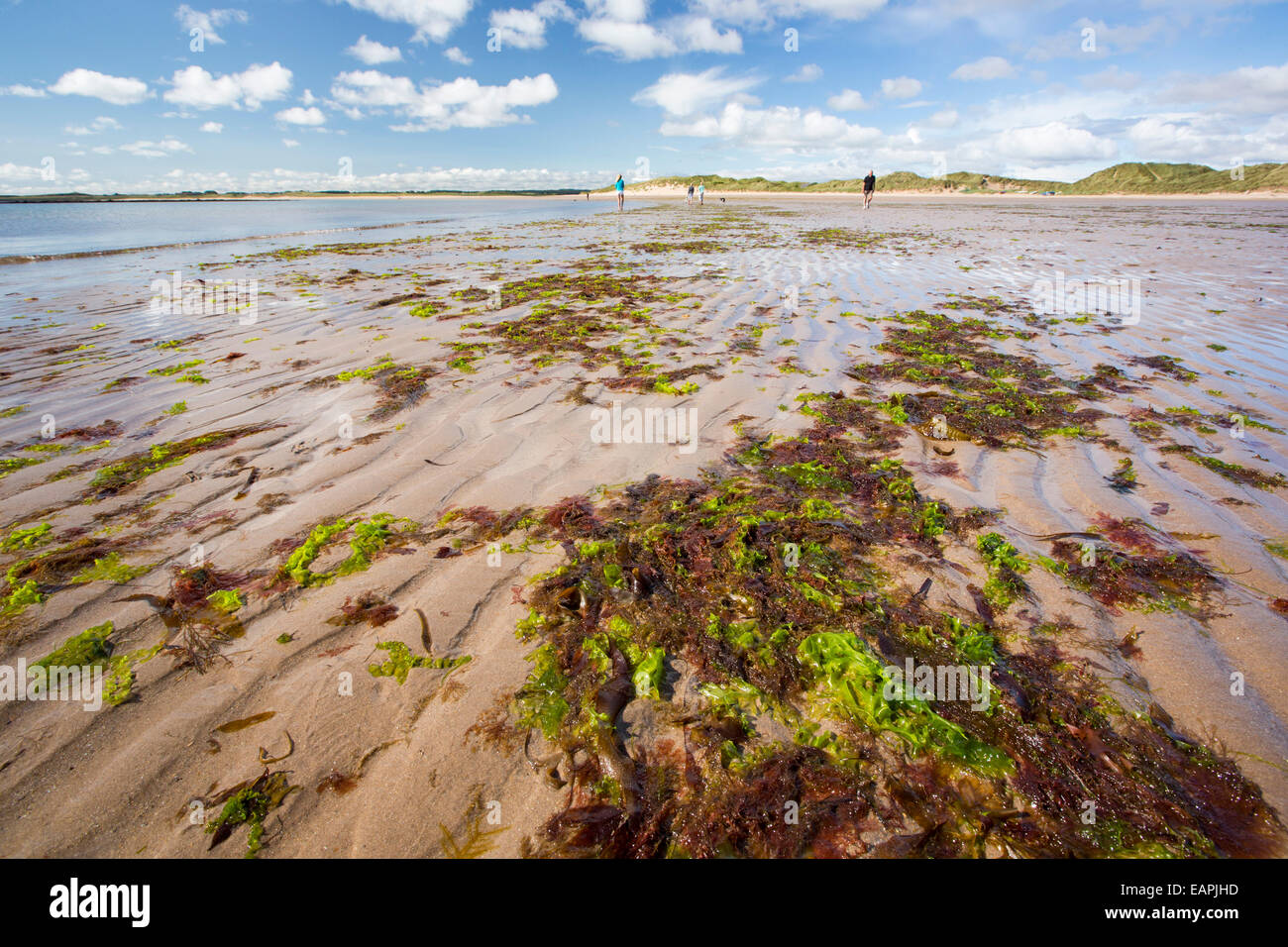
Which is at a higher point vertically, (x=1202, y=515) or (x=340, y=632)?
(x=1202, y=515)

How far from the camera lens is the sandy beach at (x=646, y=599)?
200 centimetres

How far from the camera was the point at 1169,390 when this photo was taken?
571 centimetres

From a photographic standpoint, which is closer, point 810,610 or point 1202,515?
point 810,610

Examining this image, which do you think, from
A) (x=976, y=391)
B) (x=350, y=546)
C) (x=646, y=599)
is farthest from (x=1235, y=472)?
(x=350, y=546)

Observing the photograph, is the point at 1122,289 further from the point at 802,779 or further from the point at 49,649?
the point at 49,649

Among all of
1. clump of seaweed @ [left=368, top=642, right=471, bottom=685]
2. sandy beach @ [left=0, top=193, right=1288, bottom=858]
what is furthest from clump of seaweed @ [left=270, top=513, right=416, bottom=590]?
clump of seaweed @ [left=368, top=642, right=471, bottom=685]

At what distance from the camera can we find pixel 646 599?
3.03 meters

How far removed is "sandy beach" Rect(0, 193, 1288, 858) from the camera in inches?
78.5

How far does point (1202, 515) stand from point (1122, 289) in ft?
33.0

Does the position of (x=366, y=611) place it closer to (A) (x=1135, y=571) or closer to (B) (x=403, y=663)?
(B) (x=403, y=663)

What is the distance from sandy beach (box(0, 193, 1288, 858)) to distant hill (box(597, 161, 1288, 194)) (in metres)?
79.6

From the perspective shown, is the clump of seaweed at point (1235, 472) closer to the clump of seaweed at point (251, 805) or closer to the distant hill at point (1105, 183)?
the clump of seaweed at point (251, 805)

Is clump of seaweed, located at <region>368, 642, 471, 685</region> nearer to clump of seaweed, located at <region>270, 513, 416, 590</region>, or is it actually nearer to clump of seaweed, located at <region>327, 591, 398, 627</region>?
clump of seaweed, located at <region>327, 591, 398, 627</region>

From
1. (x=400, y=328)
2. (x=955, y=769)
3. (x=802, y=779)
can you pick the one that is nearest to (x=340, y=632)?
(x=802, y=779)
